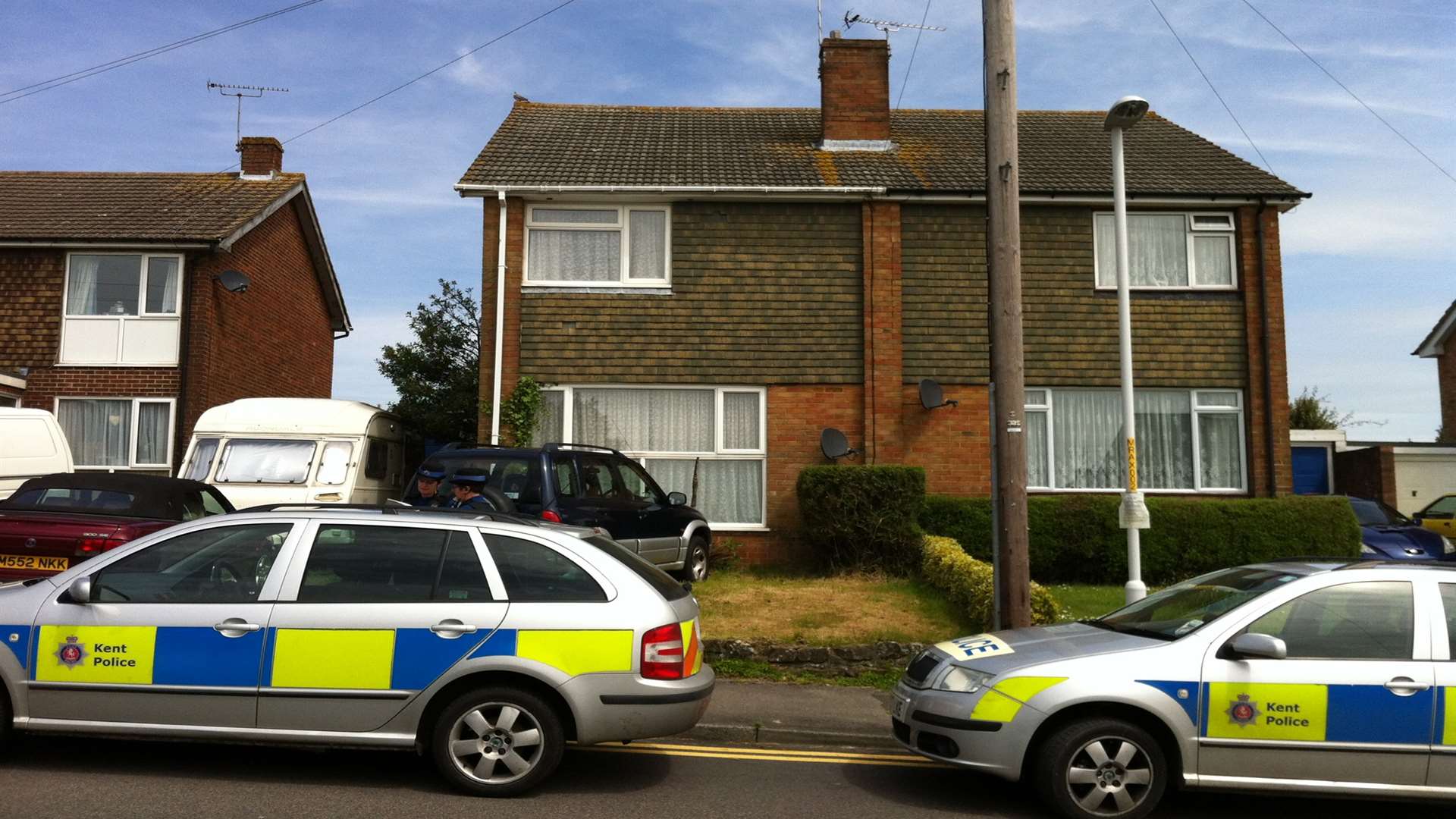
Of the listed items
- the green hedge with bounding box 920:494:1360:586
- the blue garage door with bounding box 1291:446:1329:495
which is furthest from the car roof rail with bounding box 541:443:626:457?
the blue garage door with bounding box 1291:446:1329:495

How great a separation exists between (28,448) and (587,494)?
6682 millimetres

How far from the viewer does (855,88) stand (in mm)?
16438

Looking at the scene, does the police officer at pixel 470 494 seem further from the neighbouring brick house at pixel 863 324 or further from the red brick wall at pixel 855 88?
the red brick wall at pixel 855 88

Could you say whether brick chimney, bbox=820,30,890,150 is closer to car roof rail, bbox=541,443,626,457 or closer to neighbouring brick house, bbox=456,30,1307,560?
neighbouring brick house, bbox=456,30,1307,560

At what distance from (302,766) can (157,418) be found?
12659 millimetres

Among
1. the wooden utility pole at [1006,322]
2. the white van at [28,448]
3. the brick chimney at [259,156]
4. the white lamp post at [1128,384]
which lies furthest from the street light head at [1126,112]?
the brick chimney at [259,156]

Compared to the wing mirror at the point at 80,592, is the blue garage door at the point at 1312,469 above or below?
above

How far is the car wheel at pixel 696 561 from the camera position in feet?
40.2

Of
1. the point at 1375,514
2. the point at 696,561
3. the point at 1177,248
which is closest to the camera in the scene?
the point at 696,561

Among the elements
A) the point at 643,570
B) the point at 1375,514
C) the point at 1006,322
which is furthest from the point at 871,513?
the point at 1375,514

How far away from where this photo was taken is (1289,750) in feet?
17.1

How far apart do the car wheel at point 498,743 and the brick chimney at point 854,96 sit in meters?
12.6

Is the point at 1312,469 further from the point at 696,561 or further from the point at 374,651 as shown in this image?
the point at 374,651

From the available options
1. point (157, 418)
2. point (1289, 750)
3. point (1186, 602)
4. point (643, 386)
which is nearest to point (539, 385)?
point (643, 386)
